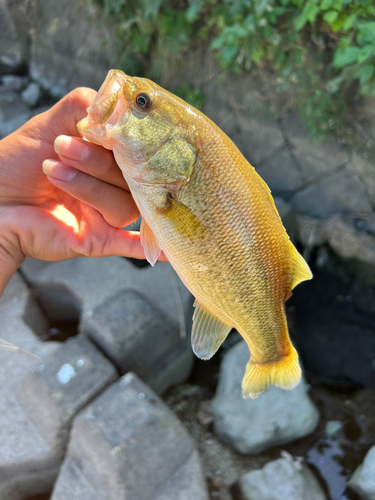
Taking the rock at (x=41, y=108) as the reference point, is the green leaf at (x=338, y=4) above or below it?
above

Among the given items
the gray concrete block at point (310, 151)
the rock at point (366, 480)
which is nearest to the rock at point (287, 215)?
the gray concrete block at point (310, 151)

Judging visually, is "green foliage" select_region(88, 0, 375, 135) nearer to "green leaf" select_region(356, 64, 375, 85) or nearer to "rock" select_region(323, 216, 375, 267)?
"green leaf" select_region(356, 64, 375, 85)

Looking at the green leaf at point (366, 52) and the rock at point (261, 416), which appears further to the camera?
the rock at point (261, 416)

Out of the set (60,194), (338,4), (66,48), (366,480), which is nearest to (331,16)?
(338,4)

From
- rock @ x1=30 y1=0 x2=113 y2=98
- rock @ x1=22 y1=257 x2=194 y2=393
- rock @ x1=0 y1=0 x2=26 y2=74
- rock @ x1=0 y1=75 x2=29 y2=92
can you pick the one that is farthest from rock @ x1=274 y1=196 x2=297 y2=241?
rock @ x1=0 y1=0 x2=26 y2=74

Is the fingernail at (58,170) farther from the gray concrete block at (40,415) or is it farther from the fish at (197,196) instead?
the gray concrete block at (40,415)

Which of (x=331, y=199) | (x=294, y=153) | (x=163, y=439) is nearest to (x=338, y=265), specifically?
(x=331, y=199)

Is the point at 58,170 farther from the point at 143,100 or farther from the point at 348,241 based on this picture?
the point at 348,241

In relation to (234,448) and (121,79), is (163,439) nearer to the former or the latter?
(234,448)
